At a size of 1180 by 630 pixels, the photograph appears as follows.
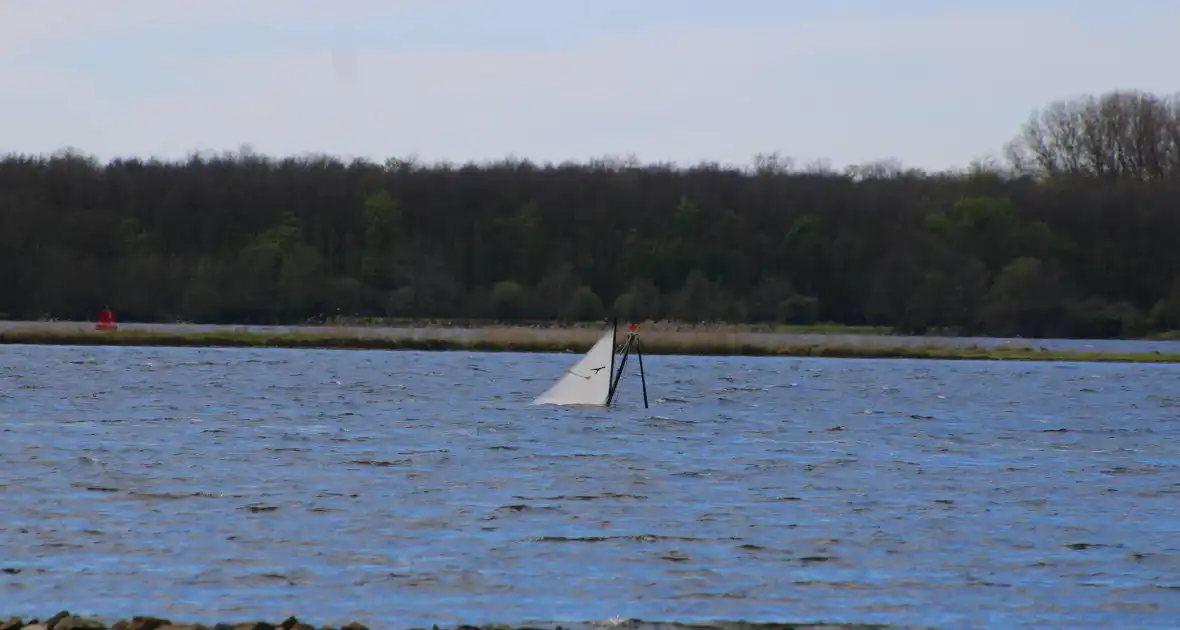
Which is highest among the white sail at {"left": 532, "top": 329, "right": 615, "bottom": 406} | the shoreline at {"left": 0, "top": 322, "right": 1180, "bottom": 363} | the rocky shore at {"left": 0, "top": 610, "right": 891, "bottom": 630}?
the shoreline at {"left": 0, "top": 322, "right": 1180, "bottom": 363}

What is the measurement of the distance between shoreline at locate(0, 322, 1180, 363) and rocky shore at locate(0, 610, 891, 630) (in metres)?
63.9

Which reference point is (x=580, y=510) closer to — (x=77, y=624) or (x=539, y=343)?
(x=77, y=624)

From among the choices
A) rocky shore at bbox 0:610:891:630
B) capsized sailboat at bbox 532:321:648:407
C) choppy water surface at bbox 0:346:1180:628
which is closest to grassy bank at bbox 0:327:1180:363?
choppy water surface at bbox 0:346:1180:628

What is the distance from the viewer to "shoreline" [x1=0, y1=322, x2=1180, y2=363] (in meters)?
83.8

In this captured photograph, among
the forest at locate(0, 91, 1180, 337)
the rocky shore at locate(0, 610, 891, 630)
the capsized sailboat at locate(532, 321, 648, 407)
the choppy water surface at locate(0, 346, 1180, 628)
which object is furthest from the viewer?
the forest at locate(0, 91, 1180, 337)

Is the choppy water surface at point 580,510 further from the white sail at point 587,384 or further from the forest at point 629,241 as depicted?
the forest at point 629,241

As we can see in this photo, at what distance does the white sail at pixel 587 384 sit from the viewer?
51531 mm

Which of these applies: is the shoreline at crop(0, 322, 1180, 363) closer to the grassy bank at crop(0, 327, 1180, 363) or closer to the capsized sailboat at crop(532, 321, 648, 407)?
the grassy bank at crop(0, 327, 1180, 363)

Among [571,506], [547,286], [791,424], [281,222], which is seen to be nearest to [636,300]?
[547,286]

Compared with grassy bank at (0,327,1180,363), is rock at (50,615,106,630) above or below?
below

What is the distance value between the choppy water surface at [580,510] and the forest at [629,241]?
80.9m

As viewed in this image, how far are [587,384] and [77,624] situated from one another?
3619 centimetres

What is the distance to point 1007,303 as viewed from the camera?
124 meters

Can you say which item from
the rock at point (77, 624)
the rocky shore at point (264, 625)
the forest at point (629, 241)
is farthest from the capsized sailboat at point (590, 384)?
the forest at point (629, 241)
